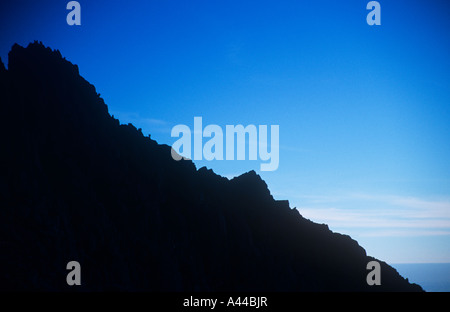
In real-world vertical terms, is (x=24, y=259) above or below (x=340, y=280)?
above

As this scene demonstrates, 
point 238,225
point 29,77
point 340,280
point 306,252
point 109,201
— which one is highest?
point 29,77

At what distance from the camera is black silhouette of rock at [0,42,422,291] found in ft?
107

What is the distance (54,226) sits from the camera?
33000mm

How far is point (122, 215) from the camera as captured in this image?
4306cm

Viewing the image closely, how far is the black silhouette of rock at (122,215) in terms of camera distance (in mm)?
32562

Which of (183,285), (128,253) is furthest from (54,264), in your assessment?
(183,285)

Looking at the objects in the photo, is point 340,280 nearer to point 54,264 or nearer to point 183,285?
point 183,285

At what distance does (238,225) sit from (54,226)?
1179 inches

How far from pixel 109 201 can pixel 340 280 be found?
141 feet

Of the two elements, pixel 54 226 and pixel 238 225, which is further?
pixel 238 225

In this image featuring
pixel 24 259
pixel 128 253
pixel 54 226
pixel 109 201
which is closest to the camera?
pixel 24 259
